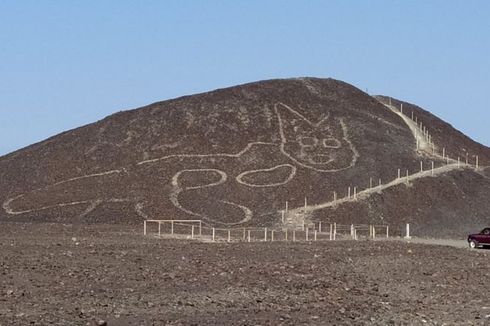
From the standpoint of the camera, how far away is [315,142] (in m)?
106

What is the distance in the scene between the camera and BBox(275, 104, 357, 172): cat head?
100250 millimetres

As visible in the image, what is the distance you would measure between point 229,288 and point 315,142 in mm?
78187

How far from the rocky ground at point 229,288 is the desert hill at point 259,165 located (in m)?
41.8

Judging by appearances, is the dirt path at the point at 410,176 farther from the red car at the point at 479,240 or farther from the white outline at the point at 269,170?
the red car at the point at 479,240

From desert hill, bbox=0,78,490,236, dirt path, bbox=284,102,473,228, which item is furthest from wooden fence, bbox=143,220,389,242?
dirt path, bbox=284,102,473,228

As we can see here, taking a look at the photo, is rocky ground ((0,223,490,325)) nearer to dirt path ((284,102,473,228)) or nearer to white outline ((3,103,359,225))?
dirt path ((284,102,473,228))

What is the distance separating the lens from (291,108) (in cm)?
11519

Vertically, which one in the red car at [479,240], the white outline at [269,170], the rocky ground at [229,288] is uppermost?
the white outline at [269,170]

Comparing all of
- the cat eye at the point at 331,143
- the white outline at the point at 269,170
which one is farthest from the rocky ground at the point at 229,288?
the cat eye at the point at 331,143

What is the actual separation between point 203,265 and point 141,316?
12.7m

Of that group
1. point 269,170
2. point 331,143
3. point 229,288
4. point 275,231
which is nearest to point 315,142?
point 331,143

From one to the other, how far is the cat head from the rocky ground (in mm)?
55810

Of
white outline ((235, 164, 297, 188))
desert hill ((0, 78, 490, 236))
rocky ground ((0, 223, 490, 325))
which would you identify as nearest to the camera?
rocky ground ((0, 223, 490, 325))

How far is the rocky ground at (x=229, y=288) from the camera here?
76.4 feet
